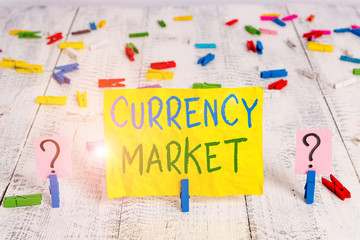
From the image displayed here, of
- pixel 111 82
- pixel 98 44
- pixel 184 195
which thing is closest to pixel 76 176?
pixel 184 195

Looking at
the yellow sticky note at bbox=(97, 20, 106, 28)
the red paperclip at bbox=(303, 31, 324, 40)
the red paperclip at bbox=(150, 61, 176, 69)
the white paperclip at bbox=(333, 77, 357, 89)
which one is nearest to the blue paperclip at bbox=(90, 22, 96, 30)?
the yellow sticky note at bbox=(97, 20, 106, 28)

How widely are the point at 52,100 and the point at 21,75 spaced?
0.83 feet

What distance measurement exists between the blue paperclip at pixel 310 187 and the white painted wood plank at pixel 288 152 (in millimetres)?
18

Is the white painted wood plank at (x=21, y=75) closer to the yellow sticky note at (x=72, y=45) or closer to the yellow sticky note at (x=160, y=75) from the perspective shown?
the yellow sticky note at (x=72, y=45)

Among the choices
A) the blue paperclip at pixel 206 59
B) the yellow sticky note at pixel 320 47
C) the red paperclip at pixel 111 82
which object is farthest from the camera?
the yellow sticky note at pixel 320 47

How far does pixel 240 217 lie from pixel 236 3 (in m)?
1.57

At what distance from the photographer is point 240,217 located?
1311 mm

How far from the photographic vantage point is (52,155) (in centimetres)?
126

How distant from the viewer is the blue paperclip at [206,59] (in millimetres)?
1983

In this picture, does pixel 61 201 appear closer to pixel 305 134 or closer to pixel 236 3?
pixel 305 134

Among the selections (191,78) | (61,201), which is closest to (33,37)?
(191,78)

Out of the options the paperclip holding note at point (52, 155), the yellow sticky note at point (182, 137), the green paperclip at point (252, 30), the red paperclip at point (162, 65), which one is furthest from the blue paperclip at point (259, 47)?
the paperclip holding note at point (52, 155)

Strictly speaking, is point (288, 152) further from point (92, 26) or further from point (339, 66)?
point (92, 26)

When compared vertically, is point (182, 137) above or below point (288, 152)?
above
